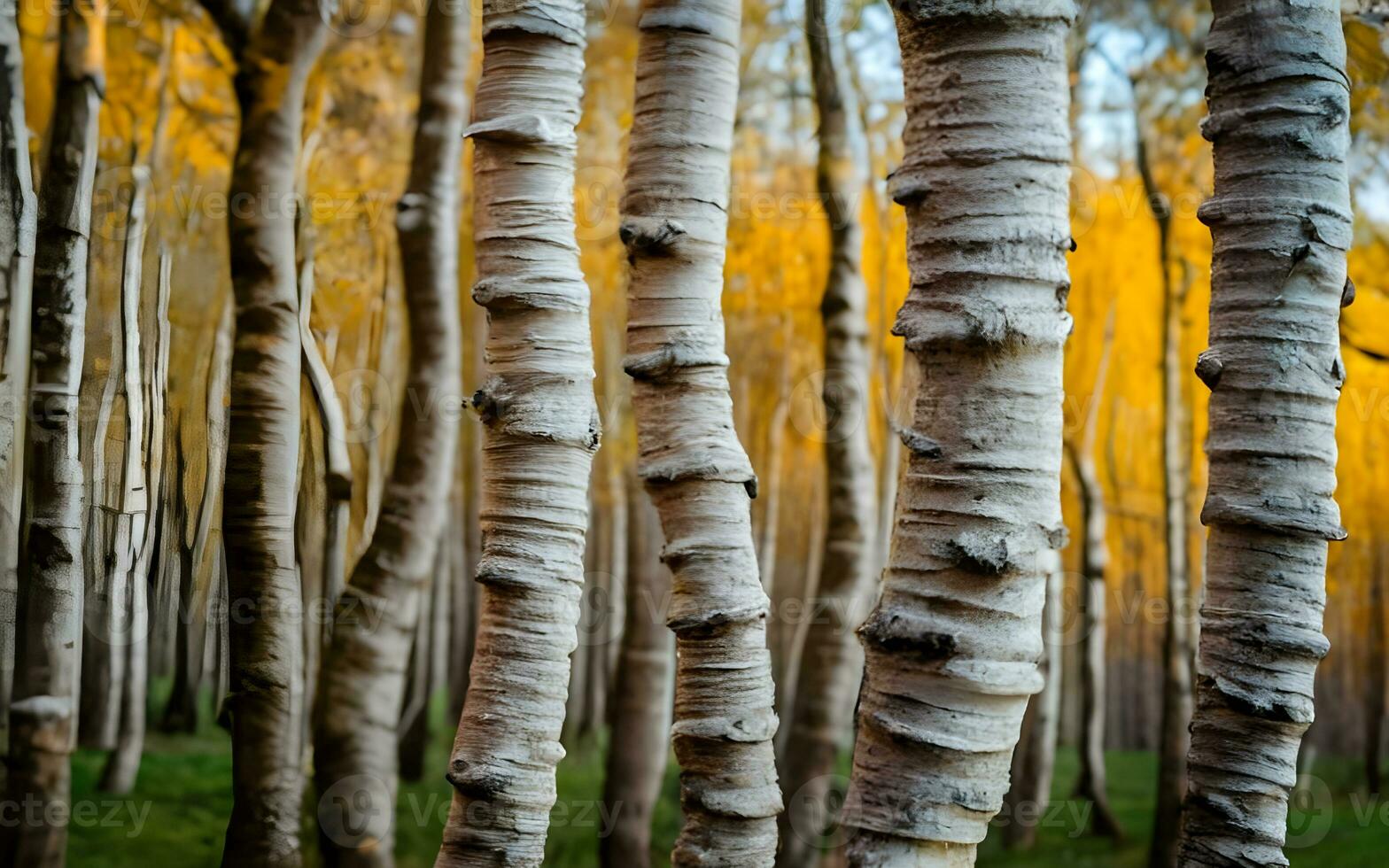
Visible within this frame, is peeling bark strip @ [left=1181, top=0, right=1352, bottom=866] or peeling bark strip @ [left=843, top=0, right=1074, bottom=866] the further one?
→ peeling bark strip @ [left=1181, top=0, right=1352, bottom=866]

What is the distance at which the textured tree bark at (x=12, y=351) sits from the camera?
2705 mm

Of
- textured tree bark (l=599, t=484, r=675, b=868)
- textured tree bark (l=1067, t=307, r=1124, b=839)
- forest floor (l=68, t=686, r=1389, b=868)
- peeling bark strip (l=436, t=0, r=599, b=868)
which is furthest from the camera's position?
textured tree bark (l=1067, t=307, r=1124, b=839)

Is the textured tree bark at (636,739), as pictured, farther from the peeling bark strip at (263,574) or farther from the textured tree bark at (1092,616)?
the textured tree bark at (1092,616)

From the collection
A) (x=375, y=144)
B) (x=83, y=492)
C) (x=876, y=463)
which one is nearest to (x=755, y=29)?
(x=375, y=144)

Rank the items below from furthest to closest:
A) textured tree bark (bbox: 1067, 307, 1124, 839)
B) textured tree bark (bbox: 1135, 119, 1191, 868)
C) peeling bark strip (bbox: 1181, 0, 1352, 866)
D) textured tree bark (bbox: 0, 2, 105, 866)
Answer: textured tree bark (bbox: 1067, 307, 1124, 839) < textured tree bark (bbox: 1135, 119, 1191, 868) < textured tree bark (bbox: 0, 2, 105, 866) < peeling bark strip (bbox: 1181, 0, 1352, 866)

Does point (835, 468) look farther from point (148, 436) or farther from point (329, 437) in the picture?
point (148, 436)

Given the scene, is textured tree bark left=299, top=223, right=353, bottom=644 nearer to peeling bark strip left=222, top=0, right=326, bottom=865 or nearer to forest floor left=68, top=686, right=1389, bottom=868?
peeling bark strip left=222, top=0, right=326, bottom=865

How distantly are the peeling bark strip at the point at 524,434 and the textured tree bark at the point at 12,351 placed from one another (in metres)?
1.29

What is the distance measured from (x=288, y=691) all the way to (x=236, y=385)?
94 cm

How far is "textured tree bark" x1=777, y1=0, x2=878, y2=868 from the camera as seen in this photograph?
609 cm

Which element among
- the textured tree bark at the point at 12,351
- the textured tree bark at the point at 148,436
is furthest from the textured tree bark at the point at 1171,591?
the textured tree bark at the point at 12,351

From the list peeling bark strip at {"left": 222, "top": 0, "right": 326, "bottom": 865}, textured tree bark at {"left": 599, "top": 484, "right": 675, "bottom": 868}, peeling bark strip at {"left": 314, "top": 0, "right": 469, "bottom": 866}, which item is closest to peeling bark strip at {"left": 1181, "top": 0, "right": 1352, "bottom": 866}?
peeling bark strip at {"left": 222, "top": 0, "right": 326, "bottom": 865}

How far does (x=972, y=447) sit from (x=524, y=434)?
1.04 meters

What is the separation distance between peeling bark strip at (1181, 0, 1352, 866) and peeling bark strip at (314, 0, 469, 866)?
3614 millimetres
